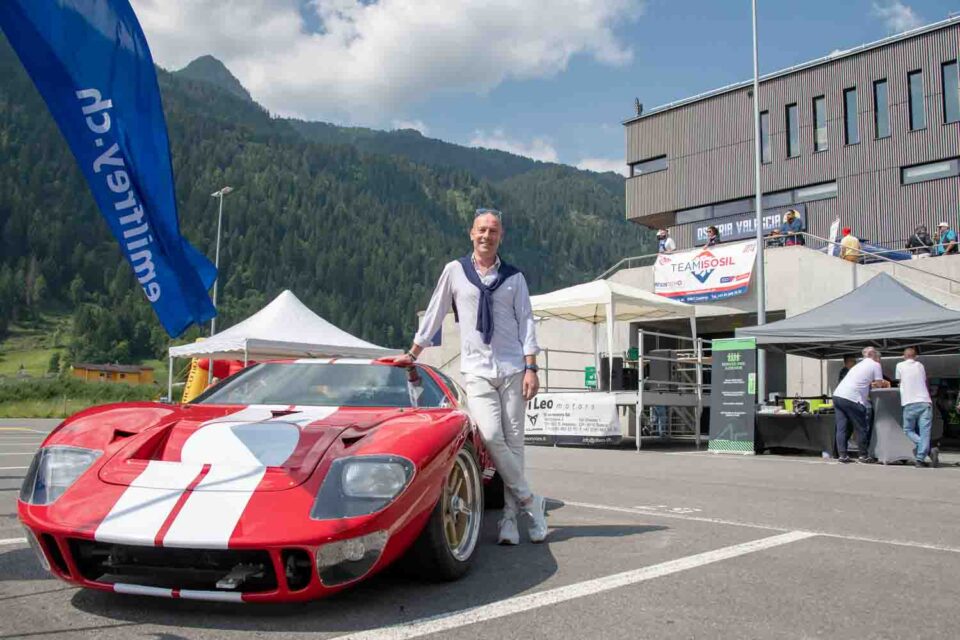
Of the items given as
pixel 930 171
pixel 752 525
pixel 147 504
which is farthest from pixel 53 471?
pixel 930 171

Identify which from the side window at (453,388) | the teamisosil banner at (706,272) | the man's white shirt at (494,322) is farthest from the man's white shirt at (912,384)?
the teamisosil banner at (706,272)

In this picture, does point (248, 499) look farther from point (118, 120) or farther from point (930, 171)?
point (930, 171)

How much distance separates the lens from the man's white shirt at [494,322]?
4.59 m

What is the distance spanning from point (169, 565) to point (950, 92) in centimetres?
2949

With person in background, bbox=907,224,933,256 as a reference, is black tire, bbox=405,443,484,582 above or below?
below

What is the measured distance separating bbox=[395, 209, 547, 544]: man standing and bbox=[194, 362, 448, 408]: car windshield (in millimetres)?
163

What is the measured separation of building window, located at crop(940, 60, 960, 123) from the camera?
86.3 ft

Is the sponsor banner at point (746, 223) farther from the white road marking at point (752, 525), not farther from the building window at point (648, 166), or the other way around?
the white road marking at point (752, 525)

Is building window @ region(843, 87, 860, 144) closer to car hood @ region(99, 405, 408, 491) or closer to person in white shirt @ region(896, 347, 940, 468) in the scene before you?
person in white shirt @ region(896, 347, 940, 468)

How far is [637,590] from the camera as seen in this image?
3.53 metres

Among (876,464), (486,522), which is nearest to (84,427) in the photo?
(486,522)

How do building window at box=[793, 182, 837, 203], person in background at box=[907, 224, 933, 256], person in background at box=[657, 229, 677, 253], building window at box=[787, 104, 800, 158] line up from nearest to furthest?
person in background at box=[907, 224, 933, 256], person in background at box=[657, 229, 677, 253], building window at box=[793, 182, 837, 203], building window at box=[787, 104, 800, 158]

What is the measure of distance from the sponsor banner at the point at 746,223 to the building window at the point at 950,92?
518 cm

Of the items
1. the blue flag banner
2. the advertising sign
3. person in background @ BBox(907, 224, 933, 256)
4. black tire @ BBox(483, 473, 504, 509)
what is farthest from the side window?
person in background @ BBox(907, 224, 933, 256)
